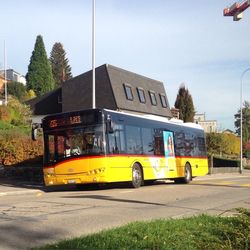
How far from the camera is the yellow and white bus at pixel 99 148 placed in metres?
18.6

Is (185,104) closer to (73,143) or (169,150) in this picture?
(169,150)

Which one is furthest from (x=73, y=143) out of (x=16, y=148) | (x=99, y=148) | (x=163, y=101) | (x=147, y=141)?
(x=163, y=101)

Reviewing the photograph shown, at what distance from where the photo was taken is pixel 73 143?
18984 millimetres

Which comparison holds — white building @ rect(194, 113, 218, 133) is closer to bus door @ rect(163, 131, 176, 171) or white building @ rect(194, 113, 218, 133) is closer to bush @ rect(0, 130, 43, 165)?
bush @ rect(0, 130, 43, 165)

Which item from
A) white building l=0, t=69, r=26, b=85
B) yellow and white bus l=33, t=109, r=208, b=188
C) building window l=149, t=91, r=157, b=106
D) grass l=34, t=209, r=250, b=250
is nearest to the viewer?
grass l=34, t=209, r=250, b=250

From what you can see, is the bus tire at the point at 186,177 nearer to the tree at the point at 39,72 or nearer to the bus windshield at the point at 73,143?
the bus windshield at the point at 73,143

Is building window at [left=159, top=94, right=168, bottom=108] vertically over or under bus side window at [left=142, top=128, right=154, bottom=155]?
over

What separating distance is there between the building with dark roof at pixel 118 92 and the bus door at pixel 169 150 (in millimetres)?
20023

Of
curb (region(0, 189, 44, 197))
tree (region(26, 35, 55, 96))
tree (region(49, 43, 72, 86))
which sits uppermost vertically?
tree (region(49, 43, 72, 86))

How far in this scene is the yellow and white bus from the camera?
18594 mm

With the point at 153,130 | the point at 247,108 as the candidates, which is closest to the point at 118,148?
the point at 153,130

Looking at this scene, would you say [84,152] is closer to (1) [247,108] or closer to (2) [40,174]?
(2) [40,174]

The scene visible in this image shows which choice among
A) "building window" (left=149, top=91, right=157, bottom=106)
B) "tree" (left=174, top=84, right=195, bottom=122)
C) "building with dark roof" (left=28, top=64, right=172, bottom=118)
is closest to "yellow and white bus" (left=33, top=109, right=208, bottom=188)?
"building with dark roof" (left=28, top=64, right=172, bottom=118)

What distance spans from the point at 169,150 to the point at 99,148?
6.12 m
